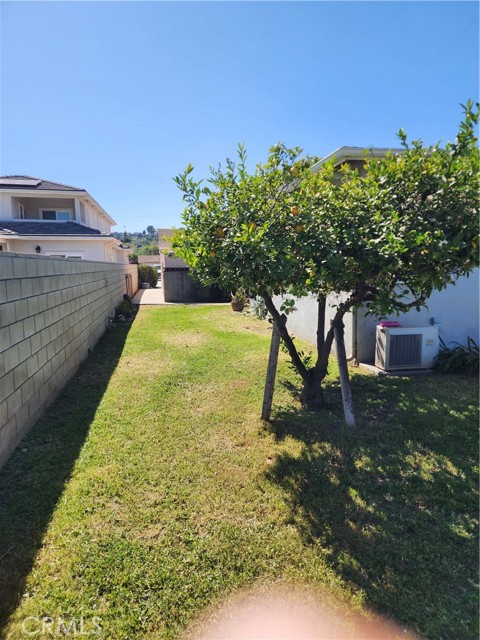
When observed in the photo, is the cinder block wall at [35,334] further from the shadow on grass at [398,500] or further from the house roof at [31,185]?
the house roof at [31,185]

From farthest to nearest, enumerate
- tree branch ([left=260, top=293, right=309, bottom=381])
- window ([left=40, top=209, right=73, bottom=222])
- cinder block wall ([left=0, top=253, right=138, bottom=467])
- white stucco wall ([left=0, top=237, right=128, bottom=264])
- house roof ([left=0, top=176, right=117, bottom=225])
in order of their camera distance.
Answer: window ([left=40, top=209, right=73, bottom=222]) < house roof ([left=0, top=176, right=117, bottom=225]) < white stucco wall ([left=0, top=237, right=128, bottom=264]) < tree branch ([left=260, top=293, right=309, bottom=381]) < cinder block wall ([left=0, top=253, right=138, bottom=467])

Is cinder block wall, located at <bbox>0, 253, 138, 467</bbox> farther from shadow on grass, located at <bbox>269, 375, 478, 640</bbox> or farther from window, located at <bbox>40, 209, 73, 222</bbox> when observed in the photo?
window, located at <bbox>40, 209, 73, 222</bbox>

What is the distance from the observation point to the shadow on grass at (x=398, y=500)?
2.05 meters

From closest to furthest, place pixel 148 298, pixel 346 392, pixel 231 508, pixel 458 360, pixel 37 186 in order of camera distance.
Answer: pixel 231 508
pixel 346 392
pixel 458 360
pixel 37 186
pixel 148 298

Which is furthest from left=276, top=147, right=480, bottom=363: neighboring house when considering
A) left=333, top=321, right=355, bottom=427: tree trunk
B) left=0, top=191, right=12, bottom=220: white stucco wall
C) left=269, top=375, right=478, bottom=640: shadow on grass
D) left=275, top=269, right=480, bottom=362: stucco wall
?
left=0, top=191, right=12, bottom=220: white stucco wall

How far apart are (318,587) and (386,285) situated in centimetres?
284

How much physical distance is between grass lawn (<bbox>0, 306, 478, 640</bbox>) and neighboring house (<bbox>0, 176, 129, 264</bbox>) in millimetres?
13068

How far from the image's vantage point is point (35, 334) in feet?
13.8

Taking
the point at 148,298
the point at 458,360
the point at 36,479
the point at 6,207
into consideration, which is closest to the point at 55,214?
the point at 6,207

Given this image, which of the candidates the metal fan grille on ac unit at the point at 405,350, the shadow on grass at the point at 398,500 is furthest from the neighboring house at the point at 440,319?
the shadow on grass at the point at 398,500

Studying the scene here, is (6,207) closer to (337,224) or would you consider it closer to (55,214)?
(55,214)

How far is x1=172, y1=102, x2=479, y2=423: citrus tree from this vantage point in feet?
9.88

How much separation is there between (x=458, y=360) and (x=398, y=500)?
428cm

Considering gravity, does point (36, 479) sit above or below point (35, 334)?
below
